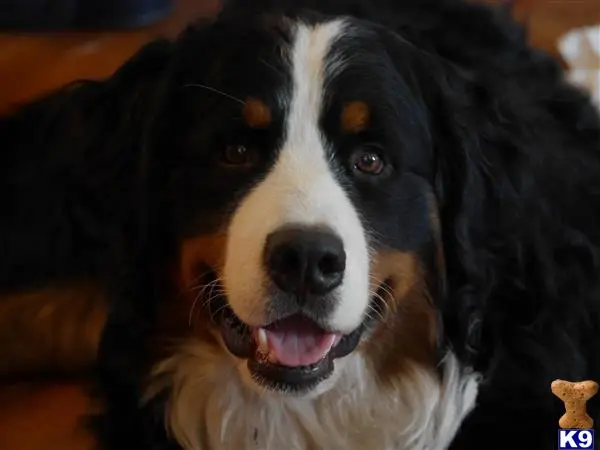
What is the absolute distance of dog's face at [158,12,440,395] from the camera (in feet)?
4.42

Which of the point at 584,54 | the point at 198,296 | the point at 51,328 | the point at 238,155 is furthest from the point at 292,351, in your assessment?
the point at 584,54

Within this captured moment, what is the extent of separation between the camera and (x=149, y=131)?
4.92 feet

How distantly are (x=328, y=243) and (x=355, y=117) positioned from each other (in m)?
Answer: 0.21

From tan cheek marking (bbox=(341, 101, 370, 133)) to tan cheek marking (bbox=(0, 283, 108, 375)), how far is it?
0.65 meters

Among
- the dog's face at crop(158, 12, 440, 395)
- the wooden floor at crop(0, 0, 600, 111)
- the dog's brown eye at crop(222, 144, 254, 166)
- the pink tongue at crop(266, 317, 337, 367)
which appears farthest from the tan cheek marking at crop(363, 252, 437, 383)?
the wooden floor at crop(0, 0, 600, 111)

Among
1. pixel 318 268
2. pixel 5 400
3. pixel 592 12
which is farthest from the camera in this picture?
pixel 592 12

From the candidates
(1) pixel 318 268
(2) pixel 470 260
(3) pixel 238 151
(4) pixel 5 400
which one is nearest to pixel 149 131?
(3) pixel 238 151

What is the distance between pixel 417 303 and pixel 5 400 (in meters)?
0.72

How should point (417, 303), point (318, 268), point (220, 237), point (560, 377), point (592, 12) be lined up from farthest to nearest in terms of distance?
point (592, 12), point (560, 377), point (417, 303), point (220, 237), point (318, 268)

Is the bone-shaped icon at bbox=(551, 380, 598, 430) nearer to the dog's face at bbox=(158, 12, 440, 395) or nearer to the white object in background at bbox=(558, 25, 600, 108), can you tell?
the dog's face at bbox=(158, 12, 440, 395)

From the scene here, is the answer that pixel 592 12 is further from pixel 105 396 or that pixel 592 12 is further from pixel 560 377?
pixel 105 396

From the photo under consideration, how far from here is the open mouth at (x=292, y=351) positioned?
1409 millimetres

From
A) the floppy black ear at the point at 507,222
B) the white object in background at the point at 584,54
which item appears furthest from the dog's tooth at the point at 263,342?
the white object in background at the point at 584,54

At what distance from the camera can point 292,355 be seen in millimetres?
1424
